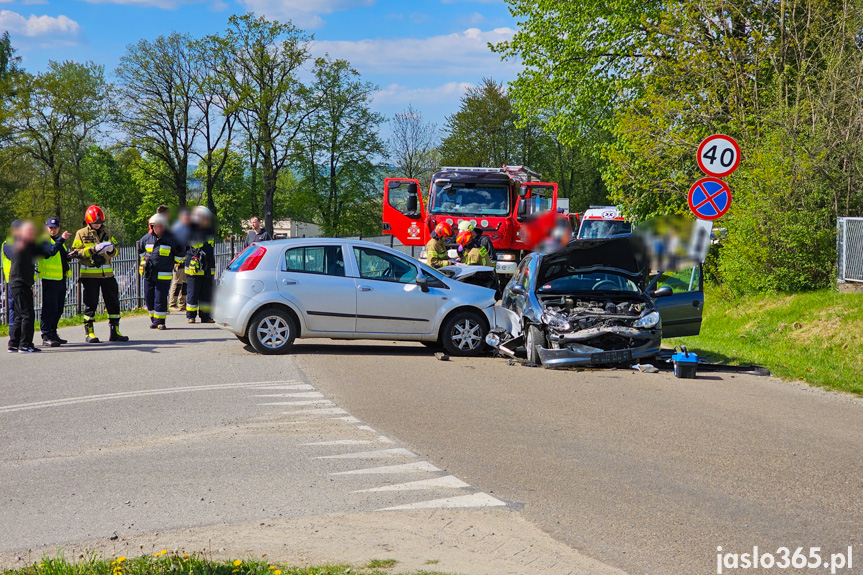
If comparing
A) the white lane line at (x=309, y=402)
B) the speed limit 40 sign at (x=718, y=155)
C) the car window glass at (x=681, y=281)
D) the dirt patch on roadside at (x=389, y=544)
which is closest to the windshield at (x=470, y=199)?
the car window glass at (x=681, y=281)

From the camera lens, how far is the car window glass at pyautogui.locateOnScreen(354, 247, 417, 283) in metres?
12.7

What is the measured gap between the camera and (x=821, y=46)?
1802 centimetres

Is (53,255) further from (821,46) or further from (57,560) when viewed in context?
(821,46)

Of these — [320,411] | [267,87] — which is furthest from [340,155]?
[320,411]

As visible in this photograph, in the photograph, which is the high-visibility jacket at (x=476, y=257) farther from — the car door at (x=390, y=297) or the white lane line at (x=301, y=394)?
the white lane line at (x=301, y=394)

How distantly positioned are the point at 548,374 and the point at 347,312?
3.06 metres

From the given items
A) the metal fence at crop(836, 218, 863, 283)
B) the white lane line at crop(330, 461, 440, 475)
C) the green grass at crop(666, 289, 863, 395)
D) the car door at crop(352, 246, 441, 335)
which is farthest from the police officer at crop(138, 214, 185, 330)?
the metal fence at crop(836, 218, 863, 283)

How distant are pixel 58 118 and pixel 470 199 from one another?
4119 centimetres

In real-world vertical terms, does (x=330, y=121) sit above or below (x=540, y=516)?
above

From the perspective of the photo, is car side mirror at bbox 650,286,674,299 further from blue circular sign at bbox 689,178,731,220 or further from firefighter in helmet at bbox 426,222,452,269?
firefighter in helmet at bbox 426,222,452,269

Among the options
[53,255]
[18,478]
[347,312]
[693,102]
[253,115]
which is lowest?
[18,478]

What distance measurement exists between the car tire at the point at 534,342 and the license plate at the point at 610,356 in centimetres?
71

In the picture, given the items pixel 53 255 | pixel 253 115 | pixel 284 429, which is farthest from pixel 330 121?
pixel 284 429

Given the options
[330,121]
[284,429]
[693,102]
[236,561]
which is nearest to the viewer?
[236,561]
